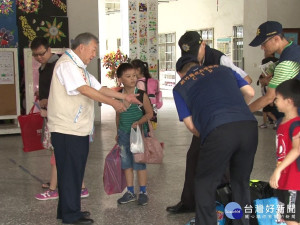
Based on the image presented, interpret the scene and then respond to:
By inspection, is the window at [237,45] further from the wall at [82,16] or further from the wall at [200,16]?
the wall at [82,16]

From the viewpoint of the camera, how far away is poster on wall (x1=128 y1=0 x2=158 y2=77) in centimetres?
1116

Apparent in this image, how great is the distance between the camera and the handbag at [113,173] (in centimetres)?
427

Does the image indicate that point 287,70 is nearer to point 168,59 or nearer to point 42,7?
point 42,7

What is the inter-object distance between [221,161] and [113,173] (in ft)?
5.66

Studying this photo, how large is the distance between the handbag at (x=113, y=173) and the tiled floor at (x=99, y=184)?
15cm

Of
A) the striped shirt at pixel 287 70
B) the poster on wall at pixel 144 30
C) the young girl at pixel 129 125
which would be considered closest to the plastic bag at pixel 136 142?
the young girl at pixel 129 125

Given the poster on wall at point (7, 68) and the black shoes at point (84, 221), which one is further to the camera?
the poster on wall at point (7, 68)

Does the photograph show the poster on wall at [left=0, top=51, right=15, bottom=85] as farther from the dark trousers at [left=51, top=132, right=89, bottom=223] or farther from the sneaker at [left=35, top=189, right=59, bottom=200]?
the dark trousers at [left=51, top=132, right=89, bottom=223]

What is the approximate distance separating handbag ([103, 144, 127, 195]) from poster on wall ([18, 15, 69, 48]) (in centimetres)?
532

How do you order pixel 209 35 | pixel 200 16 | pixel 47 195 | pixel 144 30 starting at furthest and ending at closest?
pixel 200 16
pixel 209 35
pixel 144 30
pixel 47 195

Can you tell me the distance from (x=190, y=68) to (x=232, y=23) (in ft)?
42.2

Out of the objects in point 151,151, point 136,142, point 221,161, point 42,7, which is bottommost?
point 151,151

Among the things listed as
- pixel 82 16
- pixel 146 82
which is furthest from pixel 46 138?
pixel 82 16

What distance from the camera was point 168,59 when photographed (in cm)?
Answer: 1962
